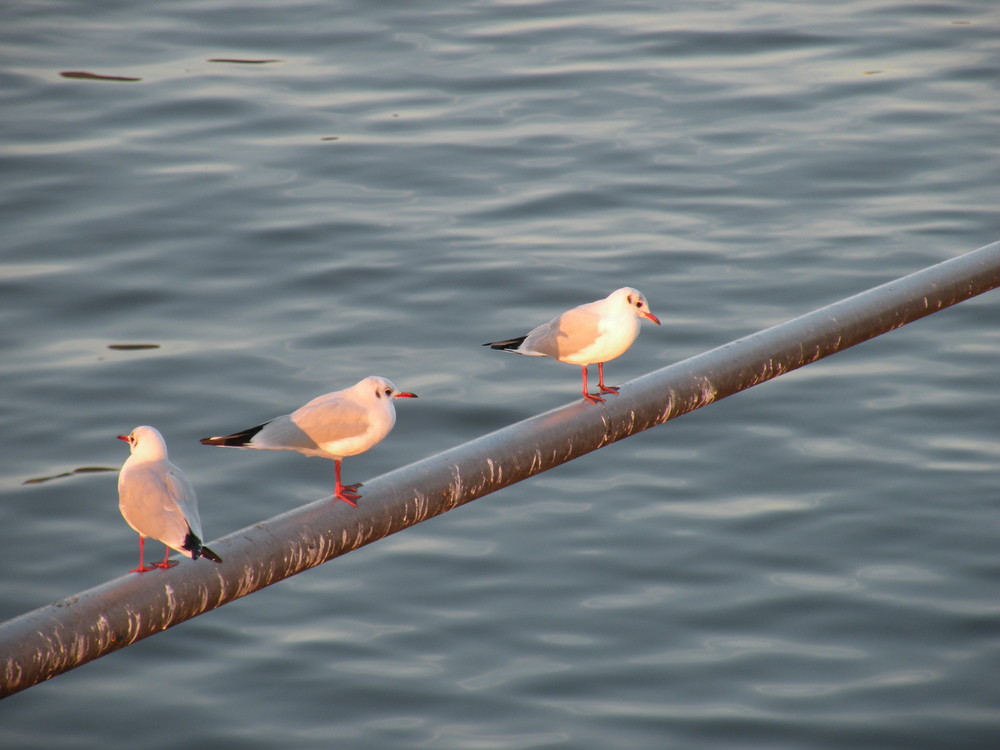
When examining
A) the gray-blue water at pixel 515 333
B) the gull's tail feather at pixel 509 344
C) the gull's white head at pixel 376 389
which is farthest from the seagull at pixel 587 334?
the gray-blue water at pixel 515 333

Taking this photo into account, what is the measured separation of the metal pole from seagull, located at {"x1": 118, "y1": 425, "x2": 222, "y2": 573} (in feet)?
2.44

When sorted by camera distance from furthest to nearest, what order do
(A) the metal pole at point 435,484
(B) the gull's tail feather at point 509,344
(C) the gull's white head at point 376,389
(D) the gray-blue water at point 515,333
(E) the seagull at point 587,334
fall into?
1. (D) the gray-blue water at point 515,333
2. (E) the seagull at point 587,334
3. (B) the gull's tail feather at point 509,344
4. (C) the gull's white head at point 376,389
5. (A) the metal pole at point 435,484

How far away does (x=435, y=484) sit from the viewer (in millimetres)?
3385

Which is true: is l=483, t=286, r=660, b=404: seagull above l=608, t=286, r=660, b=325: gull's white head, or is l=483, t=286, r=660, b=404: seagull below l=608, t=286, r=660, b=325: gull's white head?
below

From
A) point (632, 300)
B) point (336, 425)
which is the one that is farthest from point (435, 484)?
point (632, 300)

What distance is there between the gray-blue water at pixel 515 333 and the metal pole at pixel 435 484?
307 centimetres

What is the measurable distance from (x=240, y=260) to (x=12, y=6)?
9412 mm

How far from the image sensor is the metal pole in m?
2.76

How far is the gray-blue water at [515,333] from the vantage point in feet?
23.6

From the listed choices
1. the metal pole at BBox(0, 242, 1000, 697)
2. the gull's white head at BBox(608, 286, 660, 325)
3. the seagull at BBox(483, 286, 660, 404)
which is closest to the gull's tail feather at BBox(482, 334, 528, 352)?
the seagull at BBox(483, 286, 660, 404)

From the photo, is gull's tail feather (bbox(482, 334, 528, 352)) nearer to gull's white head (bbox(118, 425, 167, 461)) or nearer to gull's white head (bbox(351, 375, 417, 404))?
gull's white head (bbox(351, 375, 417, 404))

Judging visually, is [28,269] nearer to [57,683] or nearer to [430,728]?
[57,683]

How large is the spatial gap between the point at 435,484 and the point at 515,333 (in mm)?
7580

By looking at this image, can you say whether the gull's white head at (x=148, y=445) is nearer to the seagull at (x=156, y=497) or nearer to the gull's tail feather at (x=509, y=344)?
the seagull at (x=156, y=497)
